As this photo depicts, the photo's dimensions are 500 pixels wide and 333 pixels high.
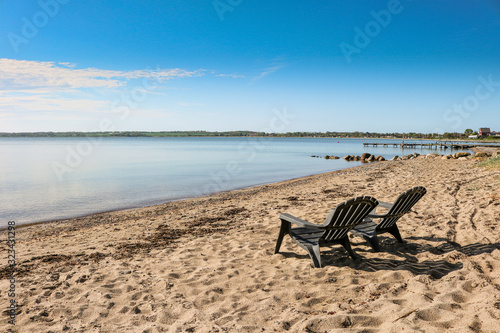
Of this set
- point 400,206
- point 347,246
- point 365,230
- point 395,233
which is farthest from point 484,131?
point 347,246

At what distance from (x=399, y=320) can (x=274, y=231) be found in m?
3.70

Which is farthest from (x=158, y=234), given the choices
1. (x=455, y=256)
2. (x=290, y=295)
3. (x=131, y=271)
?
(x=455, y=256)

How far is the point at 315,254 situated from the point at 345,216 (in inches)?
28.5

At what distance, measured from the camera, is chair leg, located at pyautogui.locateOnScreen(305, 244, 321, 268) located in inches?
173

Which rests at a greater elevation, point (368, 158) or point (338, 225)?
point (338, 225)

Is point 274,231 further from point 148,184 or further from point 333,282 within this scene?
point 148,184

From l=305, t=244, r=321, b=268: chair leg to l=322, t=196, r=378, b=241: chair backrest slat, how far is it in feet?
0.80

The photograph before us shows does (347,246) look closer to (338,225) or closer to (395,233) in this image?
(338,225)

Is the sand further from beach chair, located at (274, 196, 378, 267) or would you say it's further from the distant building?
the distant building

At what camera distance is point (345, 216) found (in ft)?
14.4

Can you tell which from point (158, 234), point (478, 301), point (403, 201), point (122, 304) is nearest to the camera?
point (478, 301)

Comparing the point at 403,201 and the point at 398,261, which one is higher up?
the point at 403,201

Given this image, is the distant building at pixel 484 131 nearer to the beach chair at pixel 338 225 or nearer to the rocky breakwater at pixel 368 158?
the rocky breakwater at pixel 368 158

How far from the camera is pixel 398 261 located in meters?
4.50
